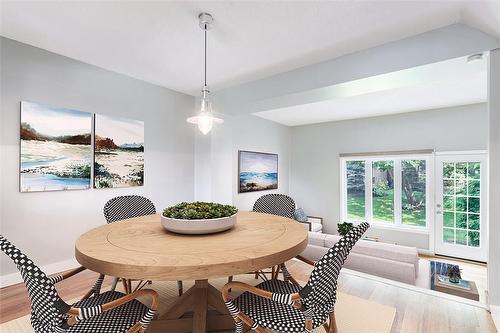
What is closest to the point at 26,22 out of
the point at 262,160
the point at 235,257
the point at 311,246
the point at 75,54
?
the point at 75,54

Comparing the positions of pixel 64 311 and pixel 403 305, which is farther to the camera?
pixel 403 305

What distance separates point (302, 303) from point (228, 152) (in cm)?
327

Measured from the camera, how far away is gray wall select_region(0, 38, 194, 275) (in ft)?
8.02

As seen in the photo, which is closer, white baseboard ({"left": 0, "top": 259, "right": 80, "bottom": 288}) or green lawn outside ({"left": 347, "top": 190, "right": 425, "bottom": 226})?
white baseboard ({"left": 0, "top": 259, "right": 80, "bottom": 288})

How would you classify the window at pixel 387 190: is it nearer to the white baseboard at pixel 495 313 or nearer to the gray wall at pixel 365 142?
the gray wall at pixel 365 142

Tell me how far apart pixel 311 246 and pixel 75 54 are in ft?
11.4

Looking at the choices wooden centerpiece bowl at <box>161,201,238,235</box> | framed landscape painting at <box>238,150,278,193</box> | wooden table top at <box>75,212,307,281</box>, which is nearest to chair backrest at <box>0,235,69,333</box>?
wooden table top at <box>75,212,307,281</box>

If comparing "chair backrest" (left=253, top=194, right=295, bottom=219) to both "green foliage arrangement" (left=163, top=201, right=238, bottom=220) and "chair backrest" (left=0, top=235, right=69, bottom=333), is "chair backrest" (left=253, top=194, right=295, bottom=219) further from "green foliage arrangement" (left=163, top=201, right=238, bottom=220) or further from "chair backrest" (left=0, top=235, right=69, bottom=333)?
"chair backrest" (left=0, top=235, right=69, bottom=333)

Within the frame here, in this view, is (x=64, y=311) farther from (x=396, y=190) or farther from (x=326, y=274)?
(x=396, y=190)

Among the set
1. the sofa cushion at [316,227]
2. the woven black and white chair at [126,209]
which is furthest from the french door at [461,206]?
the woven black and white chair at [126,209]

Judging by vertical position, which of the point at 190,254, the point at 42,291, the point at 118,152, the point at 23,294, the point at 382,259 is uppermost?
the point at 118,152

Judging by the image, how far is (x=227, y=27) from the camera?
222cm

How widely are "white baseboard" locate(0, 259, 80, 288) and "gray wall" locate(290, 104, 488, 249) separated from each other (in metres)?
4.85

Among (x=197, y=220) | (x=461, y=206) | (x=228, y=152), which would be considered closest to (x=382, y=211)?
(x=461, y=206)
